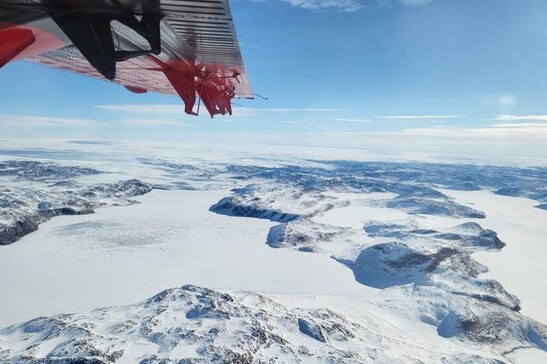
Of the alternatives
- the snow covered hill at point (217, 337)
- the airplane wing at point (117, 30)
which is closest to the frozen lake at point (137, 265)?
the snow covered hill at point (217, 337)

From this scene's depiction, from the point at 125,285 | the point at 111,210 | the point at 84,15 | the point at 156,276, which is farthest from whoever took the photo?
the point at 111,210

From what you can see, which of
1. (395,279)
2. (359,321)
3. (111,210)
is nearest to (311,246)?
(395,279)

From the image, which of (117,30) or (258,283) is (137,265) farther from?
(117,30)

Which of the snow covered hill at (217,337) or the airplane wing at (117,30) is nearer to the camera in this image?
the airplane wing at (117,30)

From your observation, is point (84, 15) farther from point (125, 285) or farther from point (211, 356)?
point (125, 285)

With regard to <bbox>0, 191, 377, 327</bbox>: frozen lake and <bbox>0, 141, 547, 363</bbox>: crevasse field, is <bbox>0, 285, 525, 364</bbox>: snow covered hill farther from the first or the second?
<bbox>0, 191, 377, 327</bbox>: frozen lake

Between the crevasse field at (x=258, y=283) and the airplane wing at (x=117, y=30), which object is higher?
the airplane wing at (x=117, y=30)

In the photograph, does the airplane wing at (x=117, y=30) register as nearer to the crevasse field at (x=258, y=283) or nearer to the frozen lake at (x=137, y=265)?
the crevasse field at (x=258, y=283)

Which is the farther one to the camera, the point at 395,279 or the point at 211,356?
the point at 395,279

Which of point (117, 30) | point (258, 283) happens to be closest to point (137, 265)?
point (258, 283)
